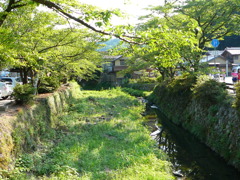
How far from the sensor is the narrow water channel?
8852mm

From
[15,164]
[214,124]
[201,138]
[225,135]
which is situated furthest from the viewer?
[201,138]

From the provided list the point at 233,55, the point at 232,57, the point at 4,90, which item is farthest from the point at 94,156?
the point at 232,57

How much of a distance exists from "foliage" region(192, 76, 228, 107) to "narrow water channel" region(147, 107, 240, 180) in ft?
8.16

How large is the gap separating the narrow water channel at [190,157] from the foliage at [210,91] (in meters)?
2.49

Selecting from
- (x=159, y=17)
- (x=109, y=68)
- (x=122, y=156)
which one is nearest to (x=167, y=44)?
(x=122, y=156)

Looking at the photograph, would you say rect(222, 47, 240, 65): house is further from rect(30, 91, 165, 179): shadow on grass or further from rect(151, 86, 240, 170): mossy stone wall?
rect(30, 91, 165, 179): shadow on grass

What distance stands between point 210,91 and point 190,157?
426 centimetres

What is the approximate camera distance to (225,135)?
1030 centimetres

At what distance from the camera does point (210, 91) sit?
12.8m

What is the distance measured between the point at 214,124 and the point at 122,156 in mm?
5736

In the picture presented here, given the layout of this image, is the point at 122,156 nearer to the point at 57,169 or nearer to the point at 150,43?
the point at 57,169

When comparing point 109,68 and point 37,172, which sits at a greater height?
point 109,68

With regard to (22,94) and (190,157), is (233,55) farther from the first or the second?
(22,94)

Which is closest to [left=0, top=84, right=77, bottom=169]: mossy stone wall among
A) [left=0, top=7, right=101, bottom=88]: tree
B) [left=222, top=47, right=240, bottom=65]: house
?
[left=0, top=7, right=101, bottom=88]: tree
